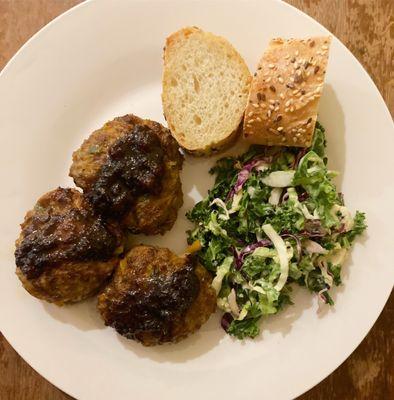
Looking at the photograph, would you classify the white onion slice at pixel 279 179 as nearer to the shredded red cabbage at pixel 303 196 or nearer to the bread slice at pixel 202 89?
the shredded red cabbage at pixel 303 196

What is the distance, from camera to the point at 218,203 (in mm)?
3330

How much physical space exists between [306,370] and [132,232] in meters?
1.53

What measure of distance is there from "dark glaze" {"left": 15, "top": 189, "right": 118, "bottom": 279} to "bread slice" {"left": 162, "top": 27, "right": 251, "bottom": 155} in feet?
2.75

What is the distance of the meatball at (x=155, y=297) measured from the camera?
3.00 metres

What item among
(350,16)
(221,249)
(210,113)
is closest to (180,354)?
(221,249)

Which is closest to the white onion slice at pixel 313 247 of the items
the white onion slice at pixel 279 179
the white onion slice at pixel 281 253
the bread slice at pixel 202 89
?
the white onion slice at pixel 281 253

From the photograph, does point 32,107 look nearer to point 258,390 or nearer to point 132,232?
point 132,232

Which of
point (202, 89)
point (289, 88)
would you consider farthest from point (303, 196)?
point (202, 89)

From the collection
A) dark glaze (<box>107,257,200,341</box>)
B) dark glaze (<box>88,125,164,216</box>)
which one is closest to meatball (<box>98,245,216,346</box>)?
dark glaze (<box>107,257,200,341</box>)

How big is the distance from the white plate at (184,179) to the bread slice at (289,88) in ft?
0.89

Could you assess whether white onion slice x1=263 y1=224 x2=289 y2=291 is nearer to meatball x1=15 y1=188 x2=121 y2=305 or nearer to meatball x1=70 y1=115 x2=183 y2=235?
meatball x1=70 y1=115 x2=183 y2=235

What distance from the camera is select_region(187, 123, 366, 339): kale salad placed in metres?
3.21

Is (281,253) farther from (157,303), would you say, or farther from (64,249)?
(64,249)

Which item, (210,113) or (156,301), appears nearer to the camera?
(156,301)
